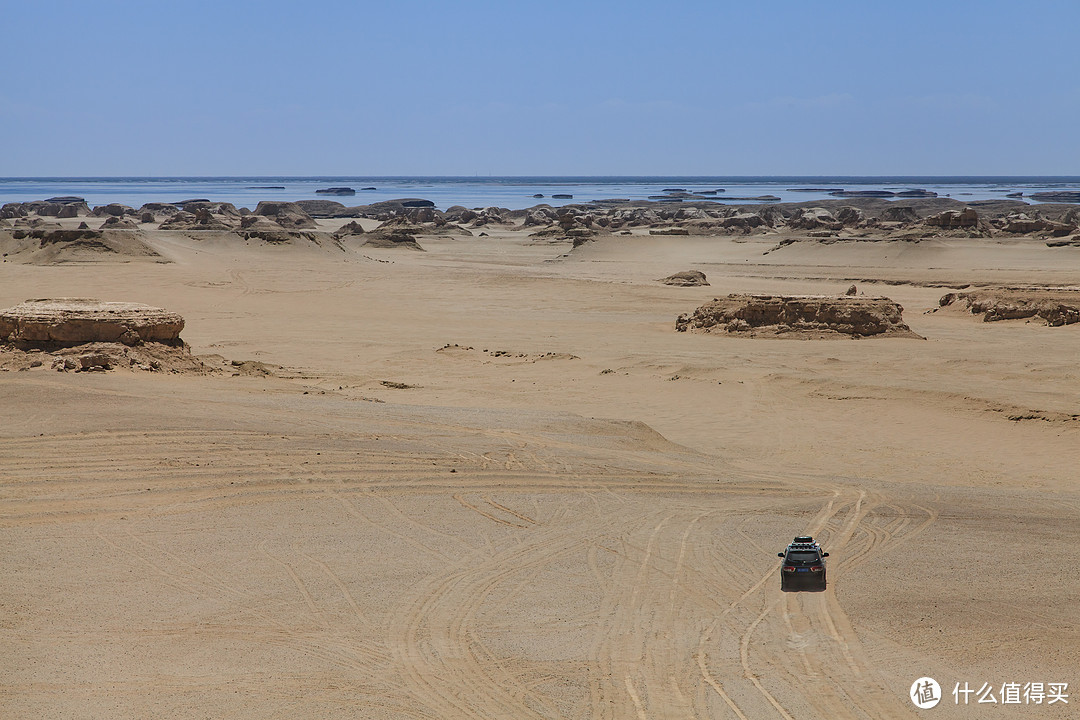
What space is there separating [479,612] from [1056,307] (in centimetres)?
1984

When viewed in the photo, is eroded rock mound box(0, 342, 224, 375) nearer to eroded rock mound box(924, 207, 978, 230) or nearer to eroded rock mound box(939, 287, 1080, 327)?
eroded rock mound box(939, 287, 1080, 327)

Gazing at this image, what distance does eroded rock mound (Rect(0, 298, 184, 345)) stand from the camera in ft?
42.4

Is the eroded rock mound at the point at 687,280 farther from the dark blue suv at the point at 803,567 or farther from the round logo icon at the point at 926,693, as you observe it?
the round logo icon at the point at 926,693

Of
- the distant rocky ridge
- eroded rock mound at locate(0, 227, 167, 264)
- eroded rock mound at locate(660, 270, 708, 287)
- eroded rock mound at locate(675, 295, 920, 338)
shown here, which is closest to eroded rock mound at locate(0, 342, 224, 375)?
eroded rock mound at locate(675, 295, 920, 338)

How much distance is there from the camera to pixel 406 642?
582 centimetres

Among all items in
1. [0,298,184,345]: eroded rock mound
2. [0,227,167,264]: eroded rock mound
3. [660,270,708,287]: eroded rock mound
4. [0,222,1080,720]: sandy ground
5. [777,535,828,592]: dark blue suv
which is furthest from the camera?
[0,227,167,264]: eroded rock mound

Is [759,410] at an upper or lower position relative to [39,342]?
lower

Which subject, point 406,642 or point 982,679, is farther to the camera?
point 406,642

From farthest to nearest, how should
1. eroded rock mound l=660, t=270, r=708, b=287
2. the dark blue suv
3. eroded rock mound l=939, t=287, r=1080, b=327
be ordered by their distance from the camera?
eroded rock mound l=660, t=270, r=708, b=287 < eroded rock mound l=939, t=287, r=1080, b=327 < the dark blue suv

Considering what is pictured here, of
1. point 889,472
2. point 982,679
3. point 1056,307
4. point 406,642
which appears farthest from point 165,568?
point 1056,307

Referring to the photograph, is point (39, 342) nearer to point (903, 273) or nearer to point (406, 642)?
point (406, 642)

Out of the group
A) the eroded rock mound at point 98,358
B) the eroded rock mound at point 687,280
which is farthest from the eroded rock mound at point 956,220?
the eroded rock mound at point 98,358

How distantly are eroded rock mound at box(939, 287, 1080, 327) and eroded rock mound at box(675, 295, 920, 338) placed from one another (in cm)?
354

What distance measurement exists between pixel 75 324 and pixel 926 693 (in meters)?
11.3
